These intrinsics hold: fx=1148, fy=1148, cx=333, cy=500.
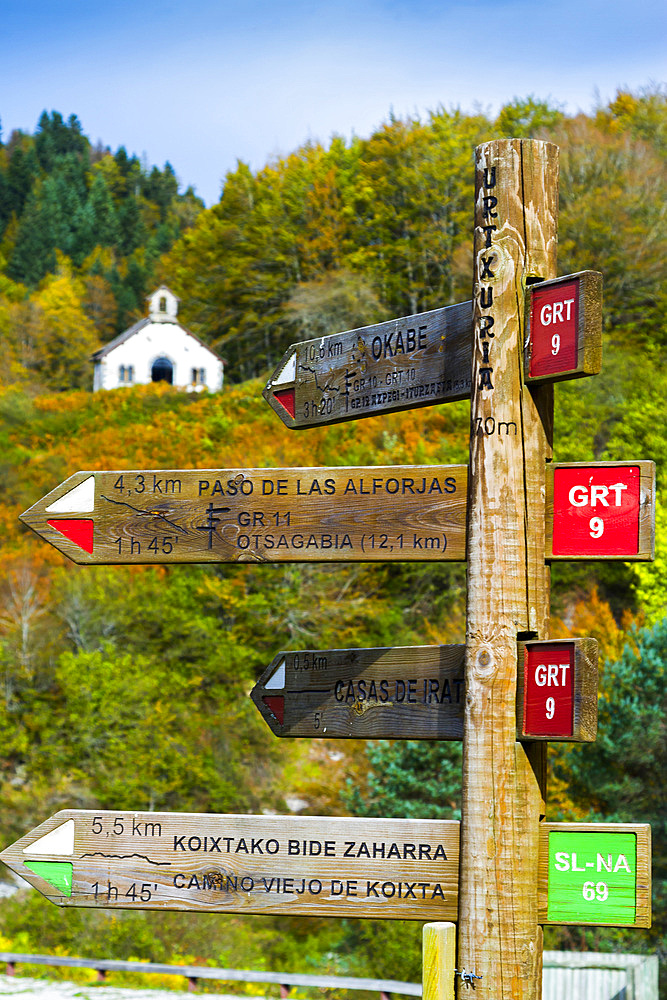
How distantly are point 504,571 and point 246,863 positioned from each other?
52.2 inches

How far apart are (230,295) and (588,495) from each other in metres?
51.3

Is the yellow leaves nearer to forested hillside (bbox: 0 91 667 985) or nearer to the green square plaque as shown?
forested hillside (bbox: 0 91 667 985)

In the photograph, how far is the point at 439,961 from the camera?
3.37 meters

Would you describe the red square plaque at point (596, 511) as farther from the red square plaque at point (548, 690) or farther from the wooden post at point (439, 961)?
the wooden post at point (439, 961)

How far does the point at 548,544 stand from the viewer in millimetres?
3605

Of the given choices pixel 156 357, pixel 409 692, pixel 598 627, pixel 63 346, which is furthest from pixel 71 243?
pixel 409 692

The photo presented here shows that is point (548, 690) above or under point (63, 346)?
under

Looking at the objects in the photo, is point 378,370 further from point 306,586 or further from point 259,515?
point 306,586

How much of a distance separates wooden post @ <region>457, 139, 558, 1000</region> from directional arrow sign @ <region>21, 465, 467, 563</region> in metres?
0.20

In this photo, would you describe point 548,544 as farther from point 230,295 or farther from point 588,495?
point 230,295

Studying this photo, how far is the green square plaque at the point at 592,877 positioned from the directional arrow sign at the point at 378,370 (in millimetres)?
1471

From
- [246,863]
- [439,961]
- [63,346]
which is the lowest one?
[439,961]

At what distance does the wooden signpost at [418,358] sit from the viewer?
348cm

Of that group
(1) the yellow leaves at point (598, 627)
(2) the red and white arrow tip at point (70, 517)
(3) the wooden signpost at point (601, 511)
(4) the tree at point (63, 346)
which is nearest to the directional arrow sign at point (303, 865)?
(3) the wooden signpost at point (601, 511)
